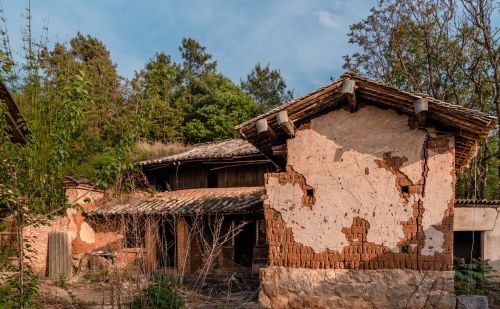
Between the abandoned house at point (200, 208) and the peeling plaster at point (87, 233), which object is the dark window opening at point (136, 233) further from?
the peeling plaster at point (87, 233)

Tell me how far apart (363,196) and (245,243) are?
8.19m

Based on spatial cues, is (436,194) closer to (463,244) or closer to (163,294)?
(163,294)

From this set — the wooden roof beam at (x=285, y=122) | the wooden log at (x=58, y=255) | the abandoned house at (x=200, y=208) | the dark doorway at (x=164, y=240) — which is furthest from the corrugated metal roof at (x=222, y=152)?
the wooden roof beam at (x=285, y=122)

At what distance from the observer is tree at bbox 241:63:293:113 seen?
3591cm

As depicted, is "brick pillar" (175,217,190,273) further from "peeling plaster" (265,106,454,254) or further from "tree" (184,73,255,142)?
"tree" (184,73,255,142)

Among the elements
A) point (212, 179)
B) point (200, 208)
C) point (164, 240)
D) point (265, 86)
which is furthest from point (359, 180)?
point (265, 86)

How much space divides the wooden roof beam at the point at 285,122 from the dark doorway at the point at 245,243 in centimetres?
744

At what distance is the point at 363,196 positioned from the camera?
7719 millimetres

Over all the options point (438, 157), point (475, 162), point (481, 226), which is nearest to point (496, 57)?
point (475, 162)

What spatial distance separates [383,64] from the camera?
67.2 feet

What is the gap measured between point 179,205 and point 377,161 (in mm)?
8148

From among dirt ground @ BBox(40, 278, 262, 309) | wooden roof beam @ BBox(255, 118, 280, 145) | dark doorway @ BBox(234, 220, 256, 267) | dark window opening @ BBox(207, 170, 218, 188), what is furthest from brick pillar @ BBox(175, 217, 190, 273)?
wooden roof beam @ BBox(255, 118, 280, 145)

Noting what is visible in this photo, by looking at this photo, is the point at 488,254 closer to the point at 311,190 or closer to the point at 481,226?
the point at 481,226

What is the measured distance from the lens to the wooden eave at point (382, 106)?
7087mm
